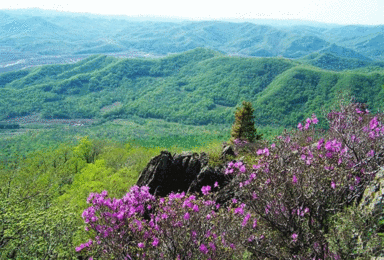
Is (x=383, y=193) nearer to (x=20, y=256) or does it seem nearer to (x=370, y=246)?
(x=370, y=246)

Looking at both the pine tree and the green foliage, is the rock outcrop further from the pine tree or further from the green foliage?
the pine tree

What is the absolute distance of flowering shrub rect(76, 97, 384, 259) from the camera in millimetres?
9586

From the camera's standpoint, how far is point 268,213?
1102 cm

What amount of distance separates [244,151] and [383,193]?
57.8ft

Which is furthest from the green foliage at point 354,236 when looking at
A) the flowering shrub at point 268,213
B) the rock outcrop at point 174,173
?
the rock outcrop at point 174,173

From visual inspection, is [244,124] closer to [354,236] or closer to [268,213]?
[268,213]

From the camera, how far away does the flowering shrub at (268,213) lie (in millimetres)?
9586

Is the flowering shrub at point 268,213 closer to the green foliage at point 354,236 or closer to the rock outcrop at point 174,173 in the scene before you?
the green foliage at point 354,236

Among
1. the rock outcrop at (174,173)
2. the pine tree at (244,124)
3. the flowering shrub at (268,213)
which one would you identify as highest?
the flowering shrub at (268,213)

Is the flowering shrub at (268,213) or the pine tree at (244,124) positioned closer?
the flowering shrub at (268,213)

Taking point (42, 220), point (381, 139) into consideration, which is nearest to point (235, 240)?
point (381, 139)

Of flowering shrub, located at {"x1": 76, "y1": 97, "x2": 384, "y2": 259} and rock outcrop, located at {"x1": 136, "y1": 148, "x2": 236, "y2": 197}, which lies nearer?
Answer: flowering shrub, located at {"x1": 76, "y1": 97, "x2": 384, "y2": 259}

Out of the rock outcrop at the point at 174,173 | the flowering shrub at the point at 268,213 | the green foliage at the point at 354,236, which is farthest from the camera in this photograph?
the rock outcrop at the point at 174,173

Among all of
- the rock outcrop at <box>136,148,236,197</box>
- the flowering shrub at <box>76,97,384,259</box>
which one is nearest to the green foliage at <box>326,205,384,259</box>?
the flowering shrub at <box>76,97,384,259</box>
